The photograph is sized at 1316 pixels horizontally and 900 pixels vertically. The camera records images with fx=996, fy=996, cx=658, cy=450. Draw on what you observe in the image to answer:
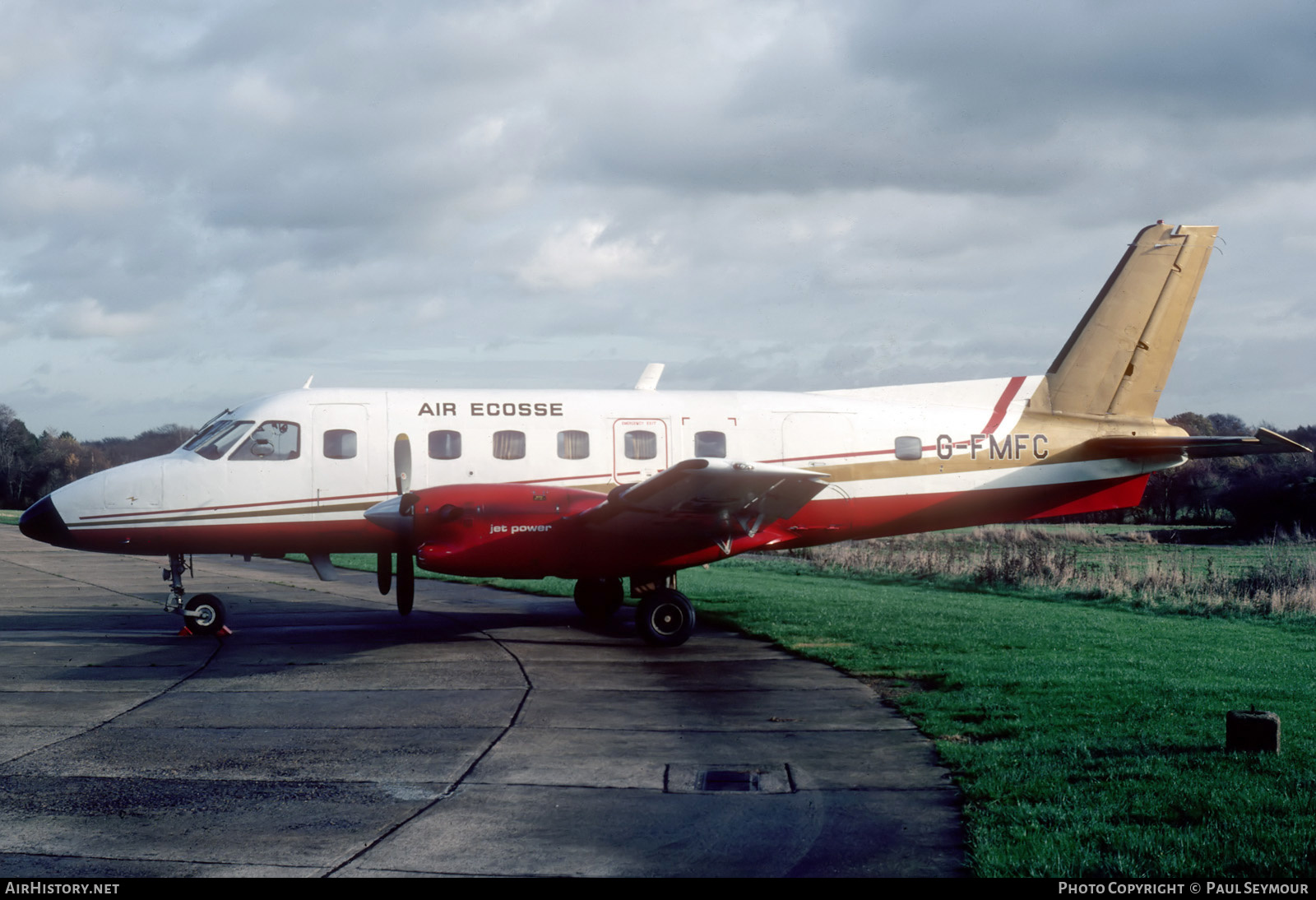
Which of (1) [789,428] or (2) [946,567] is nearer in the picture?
(1) [789,428]

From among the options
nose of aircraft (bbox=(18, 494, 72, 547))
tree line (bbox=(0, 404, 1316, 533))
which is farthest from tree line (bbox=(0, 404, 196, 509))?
nose of aircraft (bbox=(18, 494, 72, 547))

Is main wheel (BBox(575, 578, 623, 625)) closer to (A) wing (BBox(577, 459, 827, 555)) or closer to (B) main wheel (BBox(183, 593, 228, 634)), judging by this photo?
(A) wing (BBox(577, 459, 827, 555))

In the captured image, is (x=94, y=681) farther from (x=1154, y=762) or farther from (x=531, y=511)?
(x=1154, y=762)

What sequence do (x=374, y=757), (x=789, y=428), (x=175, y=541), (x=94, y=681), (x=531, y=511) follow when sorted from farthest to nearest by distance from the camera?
(x=789, y=428), (x=175, y=541), (x=531, y=511), (x=94, y=681), (x=374, y=757)

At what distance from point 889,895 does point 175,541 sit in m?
12.1

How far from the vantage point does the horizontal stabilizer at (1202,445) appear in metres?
13.9

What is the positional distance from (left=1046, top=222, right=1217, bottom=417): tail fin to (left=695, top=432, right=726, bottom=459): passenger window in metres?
5.57

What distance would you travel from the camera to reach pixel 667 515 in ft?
42.2

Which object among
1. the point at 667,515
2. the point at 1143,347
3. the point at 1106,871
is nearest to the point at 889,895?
the point at 1106,871

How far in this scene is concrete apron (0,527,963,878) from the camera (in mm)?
5527

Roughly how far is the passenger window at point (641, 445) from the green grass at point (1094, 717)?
3.07 metres

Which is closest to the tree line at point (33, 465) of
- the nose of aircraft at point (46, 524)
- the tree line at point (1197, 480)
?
the tree line at point (1197, 480)

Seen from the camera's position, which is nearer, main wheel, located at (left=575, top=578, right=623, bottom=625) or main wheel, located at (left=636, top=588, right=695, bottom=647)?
main wheel, located at (left=636, top=588, right=695, bottom=647)

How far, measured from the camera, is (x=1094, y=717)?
8.52 metres
